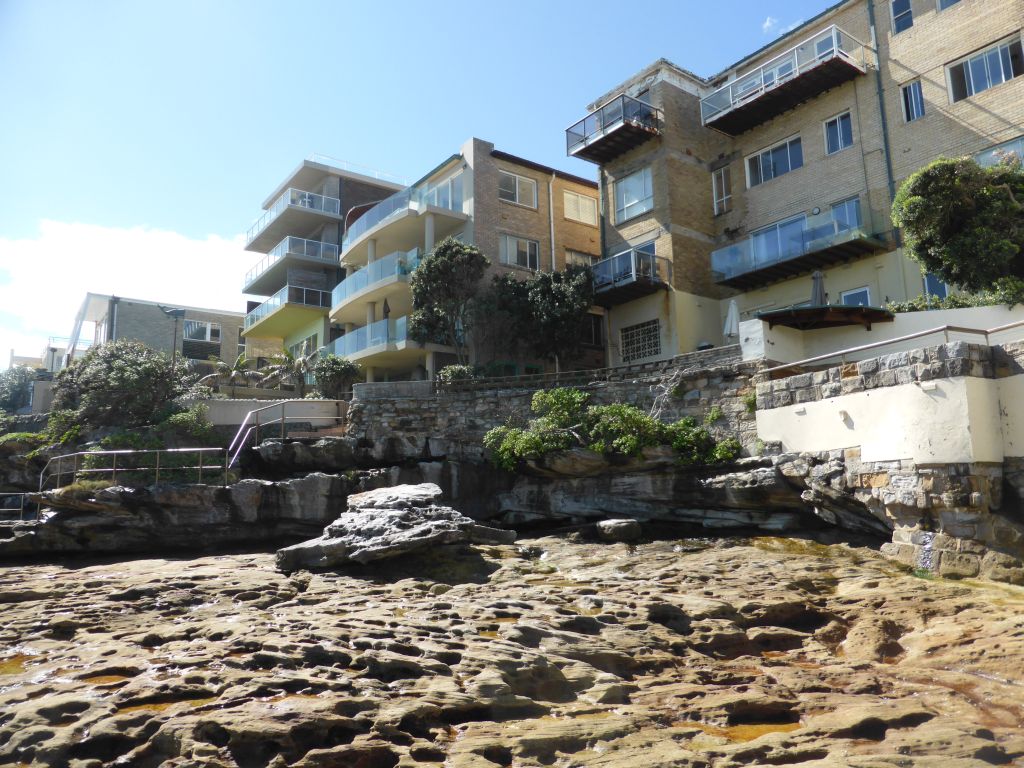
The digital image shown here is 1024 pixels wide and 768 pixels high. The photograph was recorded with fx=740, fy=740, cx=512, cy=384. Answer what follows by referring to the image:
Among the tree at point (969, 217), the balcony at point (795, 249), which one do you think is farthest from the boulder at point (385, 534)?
the balcony at point (795, 249)

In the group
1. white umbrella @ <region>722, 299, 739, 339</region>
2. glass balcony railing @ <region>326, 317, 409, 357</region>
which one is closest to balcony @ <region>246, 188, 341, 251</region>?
glass balcony railing @ <region>326, 317, 409, 357</region>

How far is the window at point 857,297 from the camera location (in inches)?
861

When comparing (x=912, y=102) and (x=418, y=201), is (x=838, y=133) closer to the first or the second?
(x=912, y=102)

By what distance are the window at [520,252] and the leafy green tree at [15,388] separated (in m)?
32.6

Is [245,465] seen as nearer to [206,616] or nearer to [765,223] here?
[206,616]

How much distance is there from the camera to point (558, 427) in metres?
18.0

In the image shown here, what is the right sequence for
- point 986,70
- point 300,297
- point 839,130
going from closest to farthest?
point 986,70, point 839,130, point 300,297

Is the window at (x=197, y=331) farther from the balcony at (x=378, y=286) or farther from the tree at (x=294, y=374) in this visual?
the balcony at (x=378, y=286)

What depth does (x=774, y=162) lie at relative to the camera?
25.4 meters

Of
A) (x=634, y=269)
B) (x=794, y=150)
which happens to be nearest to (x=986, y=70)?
(x=794, y=150)

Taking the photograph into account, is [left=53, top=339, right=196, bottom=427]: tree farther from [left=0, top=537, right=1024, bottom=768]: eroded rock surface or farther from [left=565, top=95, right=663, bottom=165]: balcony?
[left=565, top=95, right=663, bottom=165]: balcony

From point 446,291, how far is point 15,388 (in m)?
35.0

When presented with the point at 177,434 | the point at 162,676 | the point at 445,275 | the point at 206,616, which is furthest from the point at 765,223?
the point at 162,676

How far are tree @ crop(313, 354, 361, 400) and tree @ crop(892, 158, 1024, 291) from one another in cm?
1849
